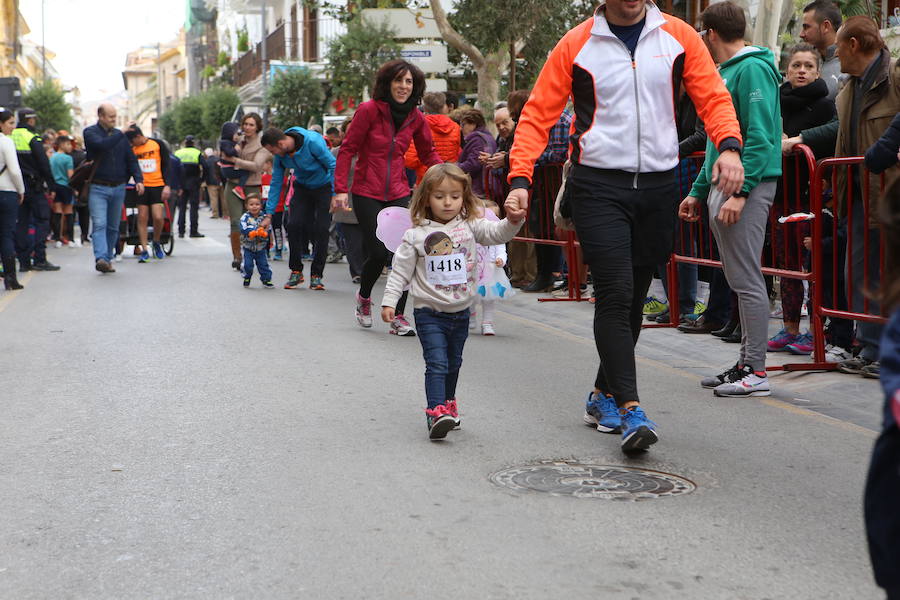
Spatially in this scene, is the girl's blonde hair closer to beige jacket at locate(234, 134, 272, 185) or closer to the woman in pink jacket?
the woman in pink jacket

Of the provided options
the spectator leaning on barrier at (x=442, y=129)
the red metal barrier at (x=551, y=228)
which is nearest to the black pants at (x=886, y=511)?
the red metal barrier at (x=551, y=228)

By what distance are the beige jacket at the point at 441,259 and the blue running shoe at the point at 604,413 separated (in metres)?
0.77

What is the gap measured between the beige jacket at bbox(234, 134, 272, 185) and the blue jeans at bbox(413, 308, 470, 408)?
30.7 ft

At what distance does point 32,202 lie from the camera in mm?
15758


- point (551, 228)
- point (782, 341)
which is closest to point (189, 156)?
point (551, 228)

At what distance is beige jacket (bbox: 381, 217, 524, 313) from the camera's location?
588 cm

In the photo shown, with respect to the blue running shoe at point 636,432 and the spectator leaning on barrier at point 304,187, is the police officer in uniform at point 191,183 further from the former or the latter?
the blue running shoe at point 636,432

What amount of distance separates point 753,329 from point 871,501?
176 inches

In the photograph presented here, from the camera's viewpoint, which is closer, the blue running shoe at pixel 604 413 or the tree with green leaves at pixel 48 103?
the blue running shoe at pixel 604 413

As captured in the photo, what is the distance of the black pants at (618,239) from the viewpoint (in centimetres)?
543

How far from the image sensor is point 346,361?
8.12 meters

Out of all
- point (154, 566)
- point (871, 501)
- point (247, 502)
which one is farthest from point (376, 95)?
point (871, 501)

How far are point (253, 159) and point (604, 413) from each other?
10502 mm

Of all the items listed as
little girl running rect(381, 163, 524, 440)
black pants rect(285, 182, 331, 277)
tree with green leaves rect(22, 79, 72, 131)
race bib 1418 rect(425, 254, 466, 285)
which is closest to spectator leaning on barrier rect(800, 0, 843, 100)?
little girl running rect(381, 163, 524, 440)
